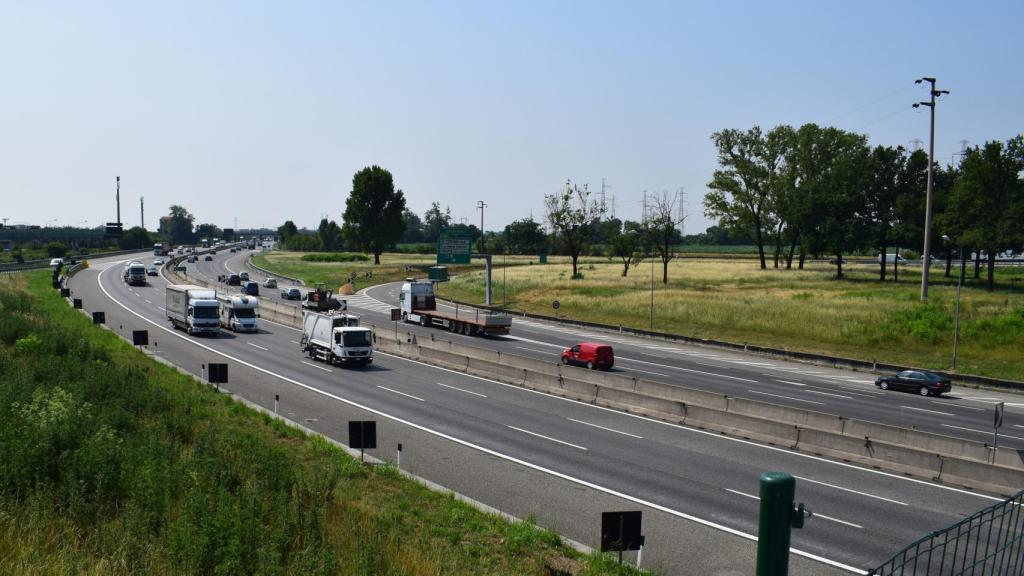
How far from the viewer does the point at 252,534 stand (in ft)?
39.6

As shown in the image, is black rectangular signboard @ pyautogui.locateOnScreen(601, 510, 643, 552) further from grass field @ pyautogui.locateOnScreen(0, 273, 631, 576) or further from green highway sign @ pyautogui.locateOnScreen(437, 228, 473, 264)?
green highway sign @ pyautogui.locateOnScreen(437, 228, 473, 264)

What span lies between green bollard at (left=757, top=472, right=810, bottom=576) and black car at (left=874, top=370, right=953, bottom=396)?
133 feet

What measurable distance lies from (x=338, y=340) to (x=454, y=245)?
30.4m

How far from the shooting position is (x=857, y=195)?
9681cm

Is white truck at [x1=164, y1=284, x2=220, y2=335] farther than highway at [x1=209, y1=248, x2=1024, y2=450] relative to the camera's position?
Yes

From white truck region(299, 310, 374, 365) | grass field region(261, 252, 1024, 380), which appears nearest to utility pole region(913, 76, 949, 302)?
grass field region(261, 252, 1024, 380)

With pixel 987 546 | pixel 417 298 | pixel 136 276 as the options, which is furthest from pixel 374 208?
pixel 987 546

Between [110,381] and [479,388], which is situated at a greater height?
[110,381]

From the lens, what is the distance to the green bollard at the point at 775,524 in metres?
4.55

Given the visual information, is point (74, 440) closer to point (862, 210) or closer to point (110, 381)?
point (110, 381)

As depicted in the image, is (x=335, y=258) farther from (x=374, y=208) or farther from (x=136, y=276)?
(x=136, y=276)

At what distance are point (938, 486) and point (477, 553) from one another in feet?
48.7

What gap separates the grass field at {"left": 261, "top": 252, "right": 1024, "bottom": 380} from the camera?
51.7 m

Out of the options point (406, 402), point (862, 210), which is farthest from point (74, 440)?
point (862, 210)
